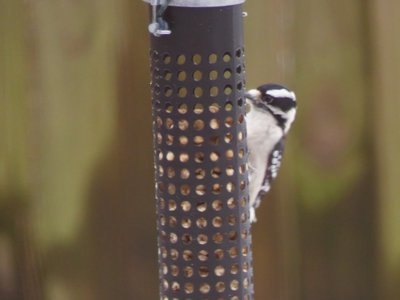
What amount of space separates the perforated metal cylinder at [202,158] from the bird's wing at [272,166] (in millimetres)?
1110

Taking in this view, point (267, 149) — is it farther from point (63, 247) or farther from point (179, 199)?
point (179, 199)

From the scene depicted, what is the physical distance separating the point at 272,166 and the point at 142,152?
0.42m

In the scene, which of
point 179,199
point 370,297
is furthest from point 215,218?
point 370,297

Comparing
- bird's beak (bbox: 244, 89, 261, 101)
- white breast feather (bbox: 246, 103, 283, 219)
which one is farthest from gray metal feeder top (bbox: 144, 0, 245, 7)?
white breast feather (bbox: 246, 103, 283, 219)

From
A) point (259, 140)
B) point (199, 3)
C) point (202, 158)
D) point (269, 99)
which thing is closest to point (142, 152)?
point (259, 140)

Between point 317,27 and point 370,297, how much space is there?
2.85 feet

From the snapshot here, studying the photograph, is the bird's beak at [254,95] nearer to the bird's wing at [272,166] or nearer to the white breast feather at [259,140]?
the white breast feather at [259,140]

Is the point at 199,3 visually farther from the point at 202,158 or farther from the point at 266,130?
the point at 266,130

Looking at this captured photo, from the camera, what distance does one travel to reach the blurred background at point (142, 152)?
3381 mm

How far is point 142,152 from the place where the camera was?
11.3 ft

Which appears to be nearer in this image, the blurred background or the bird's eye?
the bird's eye

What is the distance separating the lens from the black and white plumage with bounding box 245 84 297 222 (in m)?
3.07

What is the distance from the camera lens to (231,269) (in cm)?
212

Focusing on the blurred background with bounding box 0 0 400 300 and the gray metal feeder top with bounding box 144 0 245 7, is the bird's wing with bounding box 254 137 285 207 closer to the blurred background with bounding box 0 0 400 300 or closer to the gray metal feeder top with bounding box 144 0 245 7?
the blurred background with bounding box 0 0 400 300
